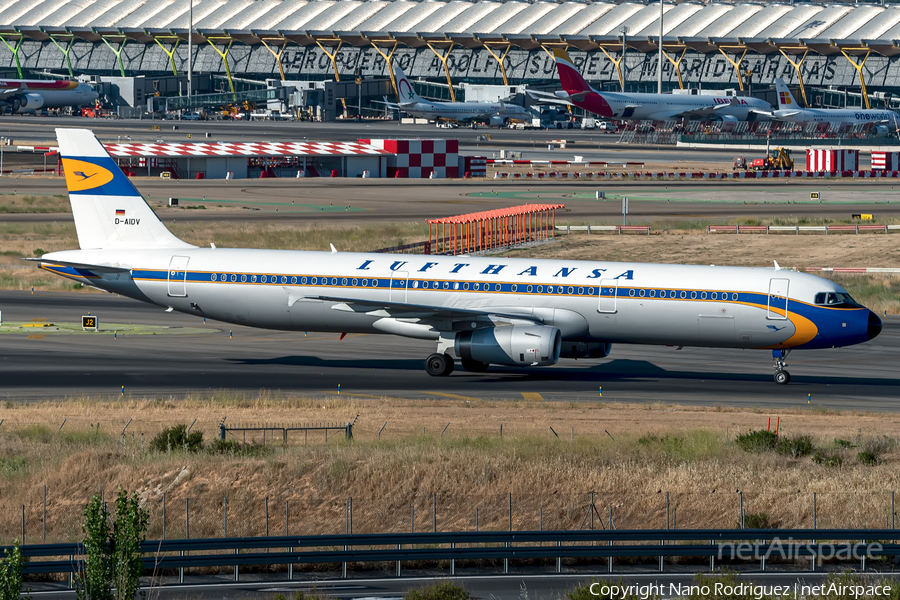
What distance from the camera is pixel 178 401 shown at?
38.1 metres

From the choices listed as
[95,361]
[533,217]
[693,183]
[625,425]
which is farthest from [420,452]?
[693,183]

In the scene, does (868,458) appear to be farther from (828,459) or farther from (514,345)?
(514,345)

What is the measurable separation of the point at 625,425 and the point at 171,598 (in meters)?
17.9

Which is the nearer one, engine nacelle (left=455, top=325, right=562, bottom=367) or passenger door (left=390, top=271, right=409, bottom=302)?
engine nacelle (left=455, top=325, right=562, bottom=367)

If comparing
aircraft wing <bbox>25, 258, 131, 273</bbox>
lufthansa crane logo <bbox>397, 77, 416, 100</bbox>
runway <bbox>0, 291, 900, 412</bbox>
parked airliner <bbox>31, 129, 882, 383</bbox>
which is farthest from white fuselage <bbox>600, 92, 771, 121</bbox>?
aircraft wing <bbox>25, 258, 131, 273</bbox>

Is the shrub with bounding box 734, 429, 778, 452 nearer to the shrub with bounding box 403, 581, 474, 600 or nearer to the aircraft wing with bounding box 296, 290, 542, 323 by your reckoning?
the aircraft wing with bounding box 296, 290, 542, 323

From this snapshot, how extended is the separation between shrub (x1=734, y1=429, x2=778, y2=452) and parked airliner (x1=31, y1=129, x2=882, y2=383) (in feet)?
30.5

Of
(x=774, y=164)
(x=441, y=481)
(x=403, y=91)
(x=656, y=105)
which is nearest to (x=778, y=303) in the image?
(x=441, y=481)

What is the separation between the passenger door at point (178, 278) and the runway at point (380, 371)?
8.82 feet

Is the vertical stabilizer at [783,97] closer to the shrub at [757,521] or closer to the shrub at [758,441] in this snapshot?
the shrub at [758,441]

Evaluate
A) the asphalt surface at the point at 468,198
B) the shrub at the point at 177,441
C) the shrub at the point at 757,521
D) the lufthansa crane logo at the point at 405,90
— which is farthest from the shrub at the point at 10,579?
the lufthansa crane logo at the point at 405,90

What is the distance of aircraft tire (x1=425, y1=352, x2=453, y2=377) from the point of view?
142 ft

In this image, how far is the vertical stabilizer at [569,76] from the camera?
168375 millimetres
